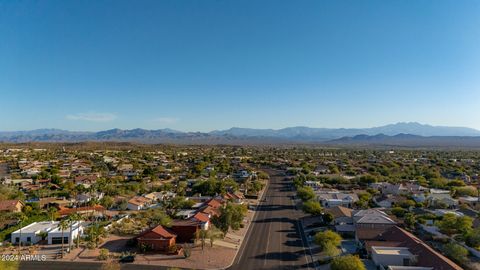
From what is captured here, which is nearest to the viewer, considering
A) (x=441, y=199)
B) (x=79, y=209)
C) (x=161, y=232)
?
(x=161, y=232)

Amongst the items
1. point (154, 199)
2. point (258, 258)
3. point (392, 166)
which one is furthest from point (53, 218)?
point (392, 166)

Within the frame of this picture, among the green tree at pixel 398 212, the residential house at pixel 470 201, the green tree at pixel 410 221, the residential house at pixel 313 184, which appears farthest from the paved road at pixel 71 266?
the residential house at pixel 313 184

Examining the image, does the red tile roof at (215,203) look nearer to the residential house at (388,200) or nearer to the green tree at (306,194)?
the green tree at (306,194)

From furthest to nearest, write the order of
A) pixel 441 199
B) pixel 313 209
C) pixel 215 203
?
pixel 441 199, pixel 215 203, pixel 313 209

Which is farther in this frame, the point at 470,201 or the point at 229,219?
the point at 470,201

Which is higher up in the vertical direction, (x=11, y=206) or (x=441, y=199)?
(x=441, y=199)

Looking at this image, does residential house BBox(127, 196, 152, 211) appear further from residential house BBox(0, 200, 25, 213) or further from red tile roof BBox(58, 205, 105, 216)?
residential house BBox(0, 200, 25, 213)

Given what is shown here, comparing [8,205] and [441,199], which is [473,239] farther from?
[8,205]

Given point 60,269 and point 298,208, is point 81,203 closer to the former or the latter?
point 60,269

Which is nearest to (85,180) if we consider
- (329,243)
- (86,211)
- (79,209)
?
(79,209)

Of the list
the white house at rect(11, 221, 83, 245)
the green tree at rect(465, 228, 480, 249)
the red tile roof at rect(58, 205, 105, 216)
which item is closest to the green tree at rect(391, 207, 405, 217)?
the green tree at rect(465, 228, 480, 249)
